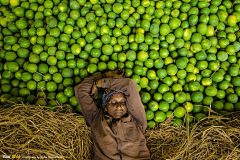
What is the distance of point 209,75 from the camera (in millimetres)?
3012

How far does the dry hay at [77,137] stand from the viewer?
2.10 metres

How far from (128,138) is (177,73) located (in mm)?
1535

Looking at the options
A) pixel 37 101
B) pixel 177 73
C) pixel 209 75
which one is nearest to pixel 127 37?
pixel 177 73

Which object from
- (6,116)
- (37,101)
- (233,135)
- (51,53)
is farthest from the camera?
(51,53)

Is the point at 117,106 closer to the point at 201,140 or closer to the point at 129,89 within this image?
the point at 129,89

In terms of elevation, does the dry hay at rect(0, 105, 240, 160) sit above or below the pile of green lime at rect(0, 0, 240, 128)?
below

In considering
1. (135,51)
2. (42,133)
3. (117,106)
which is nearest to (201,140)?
(117,106)

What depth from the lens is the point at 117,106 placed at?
7.57ft

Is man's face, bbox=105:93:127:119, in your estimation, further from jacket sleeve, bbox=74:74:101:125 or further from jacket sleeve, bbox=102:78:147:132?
jacket sleeve, bbox=74:74:101:125

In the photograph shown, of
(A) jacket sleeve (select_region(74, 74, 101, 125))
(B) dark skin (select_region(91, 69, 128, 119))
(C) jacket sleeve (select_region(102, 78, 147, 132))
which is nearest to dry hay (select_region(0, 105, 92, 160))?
(A) jacket sleeve (select_region(74, 74, 101, 125))

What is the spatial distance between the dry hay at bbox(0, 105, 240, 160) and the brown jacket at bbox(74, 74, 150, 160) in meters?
0.30

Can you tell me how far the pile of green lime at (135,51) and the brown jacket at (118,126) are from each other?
37cm

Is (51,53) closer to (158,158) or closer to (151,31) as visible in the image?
(151,31)

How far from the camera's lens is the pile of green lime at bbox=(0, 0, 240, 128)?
2.84 metres
